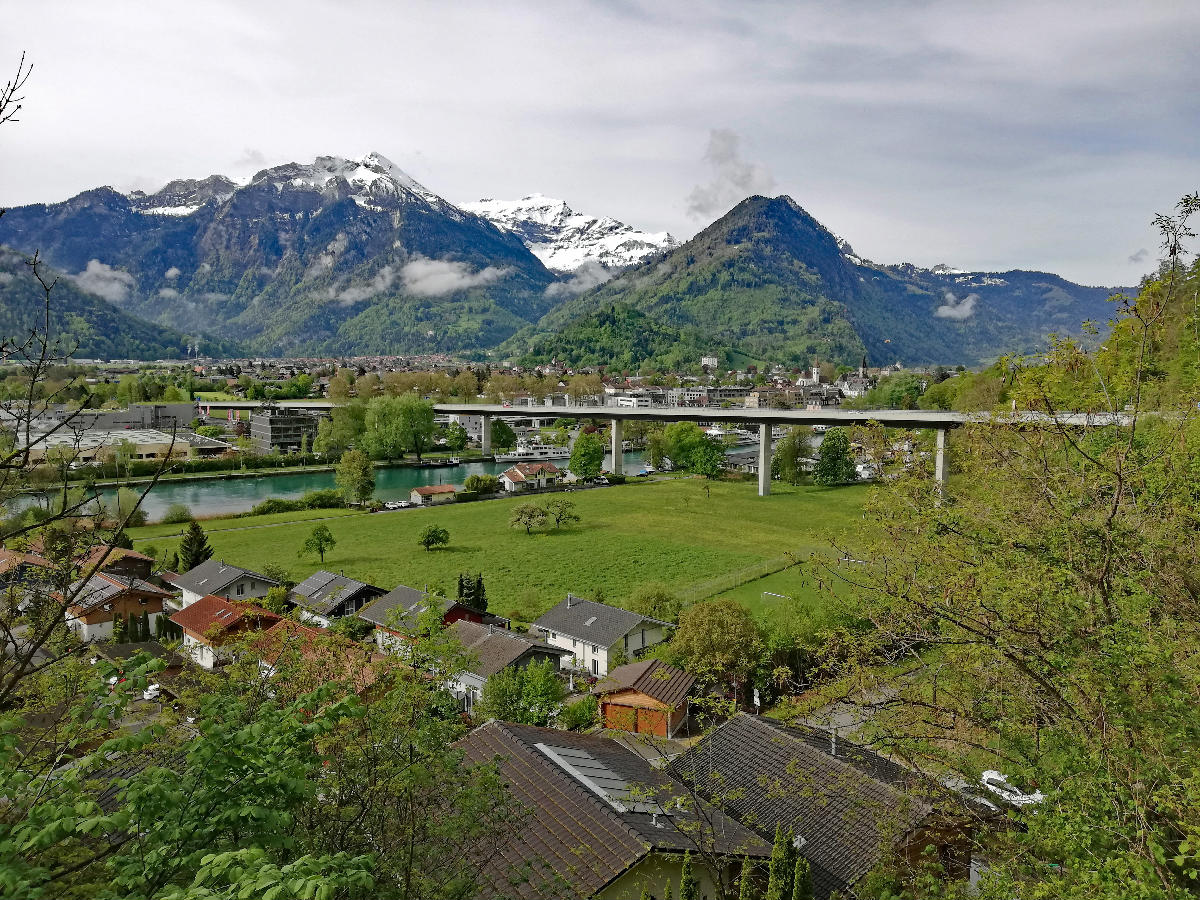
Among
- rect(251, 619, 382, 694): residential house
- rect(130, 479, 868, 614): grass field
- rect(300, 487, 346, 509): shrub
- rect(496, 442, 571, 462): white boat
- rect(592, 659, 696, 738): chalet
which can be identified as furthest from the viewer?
rect(496, 442, 571, 462): white boat

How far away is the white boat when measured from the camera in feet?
262

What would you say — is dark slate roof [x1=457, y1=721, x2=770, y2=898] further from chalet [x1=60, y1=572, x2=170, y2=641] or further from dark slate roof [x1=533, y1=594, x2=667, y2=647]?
chalet [x1=60, y1=572, x2=170, y2=641]

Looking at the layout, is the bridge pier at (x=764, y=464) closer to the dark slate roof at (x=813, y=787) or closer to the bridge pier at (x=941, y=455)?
the bridge pier at (x=941, y=455)

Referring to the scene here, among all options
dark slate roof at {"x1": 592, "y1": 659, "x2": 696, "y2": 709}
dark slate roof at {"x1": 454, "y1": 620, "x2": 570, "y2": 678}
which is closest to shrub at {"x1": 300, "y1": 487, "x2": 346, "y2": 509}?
dark slate roof at {"x1": 454, "y1": 620, "x2": 570, "y2": 678}

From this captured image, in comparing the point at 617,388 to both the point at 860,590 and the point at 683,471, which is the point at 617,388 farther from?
the point at 860,590

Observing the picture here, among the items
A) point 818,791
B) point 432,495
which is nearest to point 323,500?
point 432,495

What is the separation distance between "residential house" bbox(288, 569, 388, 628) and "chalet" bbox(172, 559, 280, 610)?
1.31m

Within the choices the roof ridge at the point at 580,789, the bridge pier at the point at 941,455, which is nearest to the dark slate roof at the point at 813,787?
the roof ridge at the point at 580,789

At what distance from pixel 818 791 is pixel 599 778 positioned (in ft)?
10.1

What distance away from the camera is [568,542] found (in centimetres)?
3812

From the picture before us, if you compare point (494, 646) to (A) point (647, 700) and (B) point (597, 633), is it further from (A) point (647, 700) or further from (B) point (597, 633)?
(A) point (647, 700)

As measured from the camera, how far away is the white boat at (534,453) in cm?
8000

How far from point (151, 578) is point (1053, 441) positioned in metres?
31.7

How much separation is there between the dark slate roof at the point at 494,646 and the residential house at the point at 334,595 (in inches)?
215
